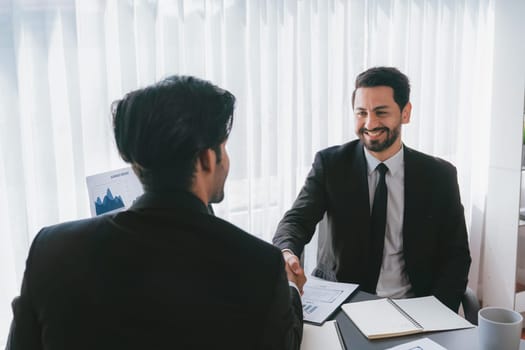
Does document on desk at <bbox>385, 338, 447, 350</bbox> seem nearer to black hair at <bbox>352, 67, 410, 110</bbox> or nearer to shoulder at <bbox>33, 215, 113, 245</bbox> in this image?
shoulder at <bbox>33, 215, 113, 245</bbox>

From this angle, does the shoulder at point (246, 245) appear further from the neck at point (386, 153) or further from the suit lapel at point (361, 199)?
the neck at point (386, 153)

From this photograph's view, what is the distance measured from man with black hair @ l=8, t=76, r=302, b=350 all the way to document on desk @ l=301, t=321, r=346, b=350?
0.26 metres

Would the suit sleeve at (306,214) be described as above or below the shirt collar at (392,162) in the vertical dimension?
below

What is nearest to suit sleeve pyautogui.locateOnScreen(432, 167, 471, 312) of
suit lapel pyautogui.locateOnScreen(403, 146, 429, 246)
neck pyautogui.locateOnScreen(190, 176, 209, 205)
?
suit lapel pyautogui.locateOnScreen(403, 146, 429, 246)

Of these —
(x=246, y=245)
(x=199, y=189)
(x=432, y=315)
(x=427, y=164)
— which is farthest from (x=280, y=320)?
(x=427, y=164)

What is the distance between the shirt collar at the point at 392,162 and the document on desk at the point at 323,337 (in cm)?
83

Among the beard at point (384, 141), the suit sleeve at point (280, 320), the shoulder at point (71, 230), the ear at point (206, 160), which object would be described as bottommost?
the suit sleeve at point (280, 320)

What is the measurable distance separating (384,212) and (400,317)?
0.60 m

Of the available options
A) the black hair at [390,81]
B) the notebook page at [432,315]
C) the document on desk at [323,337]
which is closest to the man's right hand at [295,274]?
the document on desk at [323,337]

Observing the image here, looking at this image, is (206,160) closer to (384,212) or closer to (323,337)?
(323,337)

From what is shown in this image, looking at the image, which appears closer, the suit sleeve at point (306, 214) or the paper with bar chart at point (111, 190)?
the paper with bar chart at point (111, 190)

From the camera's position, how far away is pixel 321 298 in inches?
55.1

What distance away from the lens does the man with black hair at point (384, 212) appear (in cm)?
181

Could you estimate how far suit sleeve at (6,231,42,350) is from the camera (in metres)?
0.83
